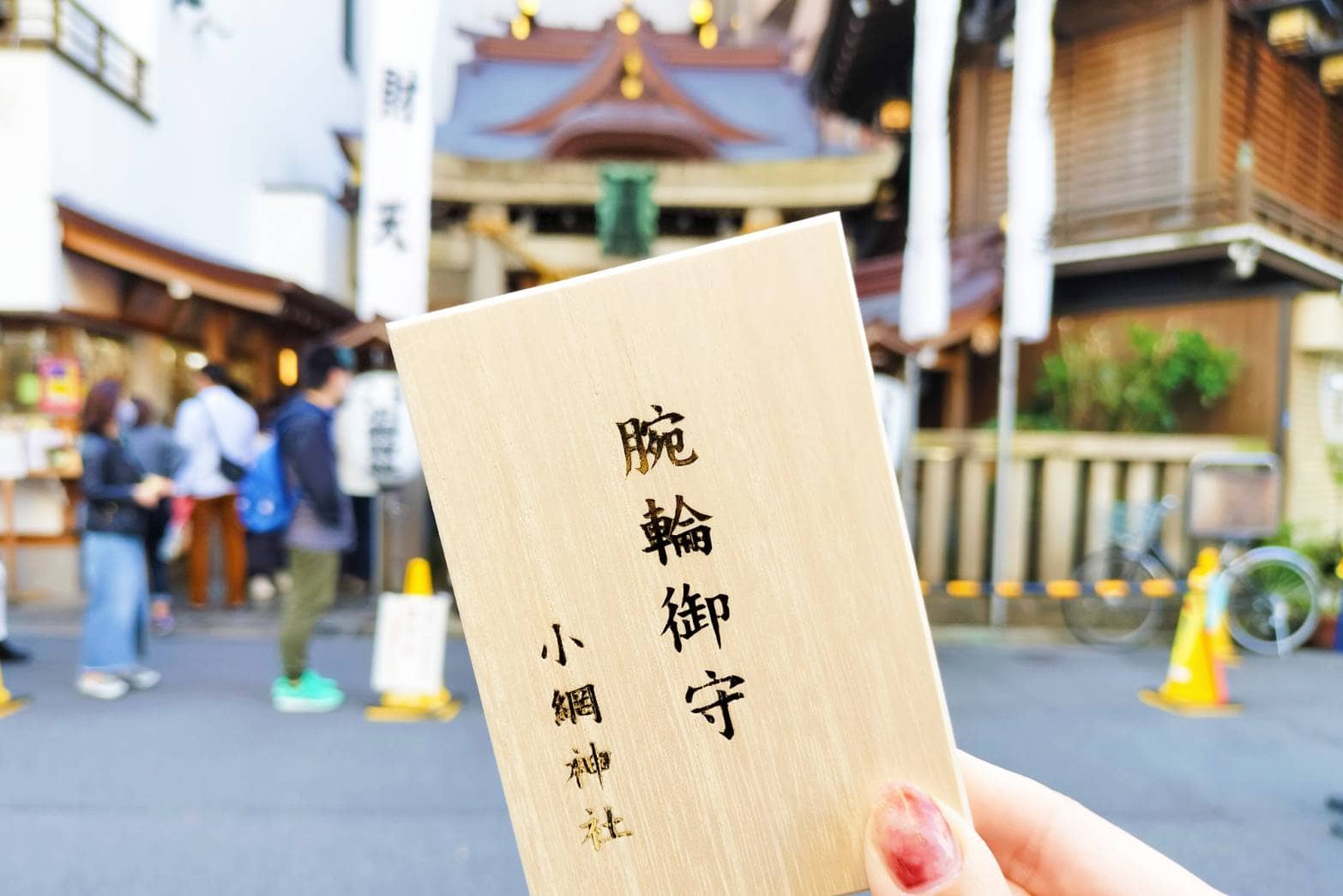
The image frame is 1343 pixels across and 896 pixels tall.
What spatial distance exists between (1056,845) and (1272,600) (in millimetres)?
6510

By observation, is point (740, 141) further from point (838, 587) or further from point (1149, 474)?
point (838, 587)

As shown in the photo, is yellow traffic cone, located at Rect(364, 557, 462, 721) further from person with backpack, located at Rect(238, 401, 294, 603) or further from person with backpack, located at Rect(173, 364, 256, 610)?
person with backpack, located at Rect(173, 364, 256, 610)

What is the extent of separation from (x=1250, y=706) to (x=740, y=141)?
10.0 meters

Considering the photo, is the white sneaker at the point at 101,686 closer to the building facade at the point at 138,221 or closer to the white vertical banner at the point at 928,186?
the building facade at the point at 138,221

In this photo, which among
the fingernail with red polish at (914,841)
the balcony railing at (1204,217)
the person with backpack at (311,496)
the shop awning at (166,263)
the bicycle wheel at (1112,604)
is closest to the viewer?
the fingernail with red polish at (914,841)

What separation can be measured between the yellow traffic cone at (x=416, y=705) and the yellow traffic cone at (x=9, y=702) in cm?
196

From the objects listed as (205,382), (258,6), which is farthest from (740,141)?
(205,382)

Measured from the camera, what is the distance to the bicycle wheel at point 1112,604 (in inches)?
237

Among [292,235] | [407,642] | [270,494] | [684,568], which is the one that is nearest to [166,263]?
[292,235]

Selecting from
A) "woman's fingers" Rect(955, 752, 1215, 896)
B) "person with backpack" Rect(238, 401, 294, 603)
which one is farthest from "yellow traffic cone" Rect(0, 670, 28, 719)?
"woman's fingers" Rect(955, 752, 1215, 896)

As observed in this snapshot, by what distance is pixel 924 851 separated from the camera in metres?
0.75

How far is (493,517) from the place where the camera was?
2.62ft

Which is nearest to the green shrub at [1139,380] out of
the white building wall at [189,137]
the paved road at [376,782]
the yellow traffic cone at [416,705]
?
the paved road at [376,782]

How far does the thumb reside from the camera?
2.48ft
